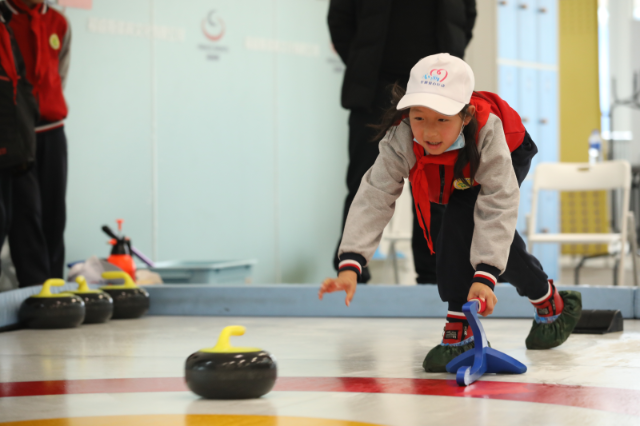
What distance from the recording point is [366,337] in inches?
76.9

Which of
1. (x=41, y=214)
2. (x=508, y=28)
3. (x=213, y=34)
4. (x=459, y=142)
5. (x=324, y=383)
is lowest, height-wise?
(x=324, y=383)

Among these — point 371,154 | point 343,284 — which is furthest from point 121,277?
point 343,284

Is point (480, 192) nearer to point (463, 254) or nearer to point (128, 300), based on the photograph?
point (463, 254)

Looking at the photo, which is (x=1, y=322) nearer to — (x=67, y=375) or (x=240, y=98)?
(x=67, y=375)

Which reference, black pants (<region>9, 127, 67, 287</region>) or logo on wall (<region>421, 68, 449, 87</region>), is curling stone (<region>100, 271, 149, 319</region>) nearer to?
black pants (<region>9, 127, 67, 287</region>)

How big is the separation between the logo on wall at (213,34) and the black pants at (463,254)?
10.0 feet

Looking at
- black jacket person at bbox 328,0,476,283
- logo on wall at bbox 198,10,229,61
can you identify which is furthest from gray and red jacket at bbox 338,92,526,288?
logo on wall at bbox 198,10,229,61

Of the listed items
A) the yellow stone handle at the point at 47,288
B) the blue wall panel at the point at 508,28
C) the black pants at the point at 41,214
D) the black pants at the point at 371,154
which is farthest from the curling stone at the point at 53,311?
the blue wall panel at the point at 508,28

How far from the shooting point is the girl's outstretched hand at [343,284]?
1277 mm

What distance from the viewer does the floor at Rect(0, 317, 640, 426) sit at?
3.17ft

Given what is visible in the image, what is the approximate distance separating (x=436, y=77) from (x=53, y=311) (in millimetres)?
1438

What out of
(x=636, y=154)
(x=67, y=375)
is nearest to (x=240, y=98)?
(x=67, y=375)

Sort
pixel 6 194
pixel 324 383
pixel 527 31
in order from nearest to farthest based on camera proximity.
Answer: pixel 324 383 < pixel 6 194 < pixel 527 31

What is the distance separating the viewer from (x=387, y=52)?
2562 millimetres
